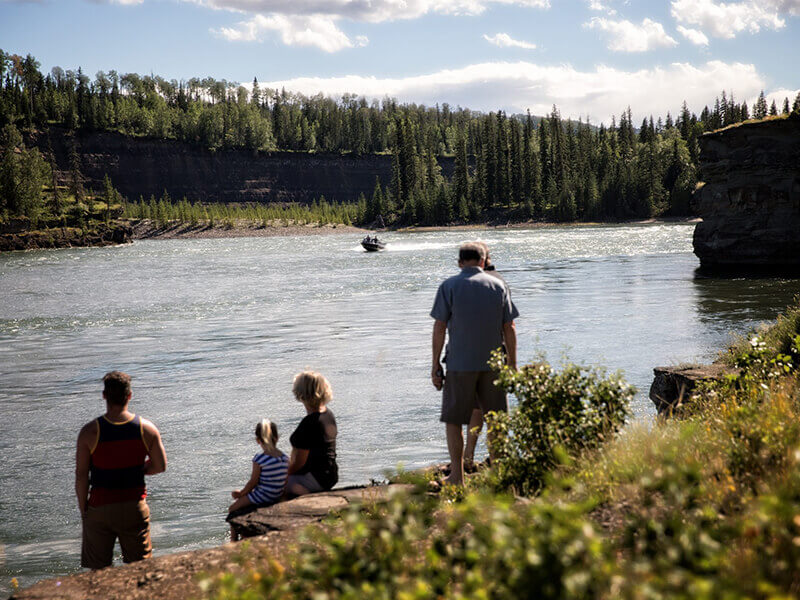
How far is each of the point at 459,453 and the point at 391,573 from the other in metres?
3.42

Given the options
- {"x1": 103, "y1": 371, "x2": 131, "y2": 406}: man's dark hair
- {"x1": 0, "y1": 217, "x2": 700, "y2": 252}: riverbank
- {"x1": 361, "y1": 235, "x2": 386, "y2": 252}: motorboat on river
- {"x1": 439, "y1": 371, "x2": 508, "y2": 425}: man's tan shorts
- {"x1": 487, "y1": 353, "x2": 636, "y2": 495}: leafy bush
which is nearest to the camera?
{"x1": 103, "y1": 371, "x2": 131, "y2": 406}: man's dark hair

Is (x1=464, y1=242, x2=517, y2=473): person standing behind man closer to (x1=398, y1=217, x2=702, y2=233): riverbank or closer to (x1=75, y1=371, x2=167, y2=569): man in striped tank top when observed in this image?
(x1=75, y1=371, x2=167, y2=569): man in striped tank top

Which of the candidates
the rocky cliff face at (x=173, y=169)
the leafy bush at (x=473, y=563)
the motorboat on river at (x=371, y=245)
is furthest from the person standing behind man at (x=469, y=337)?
the rocky cliff face at (x=173, y=169)

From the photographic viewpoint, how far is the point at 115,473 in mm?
6520

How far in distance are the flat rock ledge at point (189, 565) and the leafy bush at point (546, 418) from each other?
95 cm

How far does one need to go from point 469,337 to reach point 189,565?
10.0 ft

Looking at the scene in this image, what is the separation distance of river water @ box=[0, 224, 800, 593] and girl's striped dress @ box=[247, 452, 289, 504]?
1.05m

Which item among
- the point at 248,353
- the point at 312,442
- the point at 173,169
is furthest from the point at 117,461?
the point at 173,169

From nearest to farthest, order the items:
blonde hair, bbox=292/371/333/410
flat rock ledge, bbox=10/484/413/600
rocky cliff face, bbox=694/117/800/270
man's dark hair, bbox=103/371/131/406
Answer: flat rock ledge, bbox=10/484/413/600 < man's dark hair, bbox=103/371/131/406 < blonde hair, bbox=292/371/333/410 < rocky cliff face, bbox=694/117/800/270

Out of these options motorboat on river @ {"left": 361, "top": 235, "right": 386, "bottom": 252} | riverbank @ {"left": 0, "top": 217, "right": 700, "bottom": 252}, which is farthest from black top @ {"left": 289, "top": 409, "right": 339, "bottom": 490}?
riverbank @ {"left": 0, "top": 217, "right": 700, "bottom": 252}

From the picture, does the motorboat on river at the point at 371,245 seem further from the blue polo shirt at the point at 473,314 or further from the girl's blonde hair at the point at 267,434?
the girl's blonde hair at the point at 267,434

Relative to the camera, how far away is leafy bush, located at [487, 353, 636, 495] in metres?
6.74

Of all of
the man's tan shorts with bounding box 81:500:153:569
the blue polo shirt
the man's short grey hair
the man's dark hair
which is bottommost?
the man's tan shorts with bounding box 81:500:153:569

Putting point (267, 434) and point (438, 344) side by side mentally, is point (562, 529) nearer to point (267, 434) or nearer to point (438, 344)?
point (438, 344)
